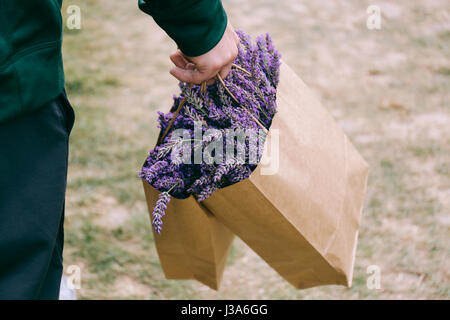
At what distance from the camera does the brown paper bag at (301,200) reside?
1.19m

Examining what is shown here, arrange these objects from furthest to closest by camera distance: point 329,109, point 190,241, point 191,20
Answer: point 329,109
point 190,241
point 191,20

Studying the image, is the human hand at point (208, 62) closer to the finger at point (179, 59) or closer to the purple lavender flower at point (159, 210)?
the finger at point (179, 59)

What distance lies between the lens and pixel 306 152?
1283 mm

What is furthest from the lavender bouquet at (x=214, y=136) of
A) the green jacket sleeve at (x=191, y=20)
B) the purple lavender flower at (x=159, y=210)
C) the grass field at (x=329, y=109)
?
the grass field at (x=329, y=109)

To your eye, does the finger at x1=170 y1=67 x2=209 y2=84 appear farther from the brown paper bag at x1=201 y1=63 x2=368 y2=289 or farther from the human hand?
the brown paper bag at x1=201 y1=63 x2=368 y2=289

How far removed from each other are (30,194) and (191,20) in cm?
54

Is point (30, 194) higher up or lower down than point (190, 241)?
higher up

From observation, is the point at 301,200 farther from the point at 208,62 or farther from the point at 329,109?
the point at 329,109

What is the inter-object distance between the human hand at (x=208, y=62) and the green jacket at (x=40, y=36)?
3cm

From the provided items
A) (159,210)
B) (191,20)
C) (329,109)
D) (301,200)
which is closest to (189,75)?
(191,20)

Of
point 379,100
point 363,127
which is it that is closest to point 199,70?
point 363,127

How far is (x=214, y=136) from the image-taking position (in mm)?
1181

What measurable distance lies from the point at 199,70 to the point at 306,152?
0.39 metres

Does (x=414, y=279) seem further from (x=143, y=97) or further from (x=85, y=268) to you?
(x=143, y=97)
